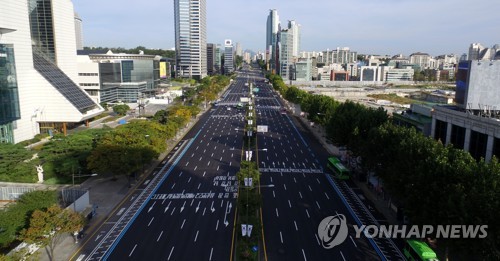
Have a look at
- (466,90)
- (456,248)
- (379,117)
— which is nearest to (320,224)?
(456,248)

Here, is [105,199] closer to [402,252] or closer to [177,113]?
[402,252]

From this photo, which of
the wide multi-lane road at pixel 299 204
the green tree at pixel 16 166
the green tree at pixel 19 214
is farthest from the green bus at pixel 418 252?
the green tree at pixel 16 166

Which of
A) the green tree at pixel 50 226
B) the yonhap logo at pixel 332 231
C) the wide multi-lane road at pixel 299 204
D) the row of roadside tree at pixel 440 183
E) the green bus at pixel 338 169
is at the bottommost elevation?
the yonhap logo at pixel 332 231

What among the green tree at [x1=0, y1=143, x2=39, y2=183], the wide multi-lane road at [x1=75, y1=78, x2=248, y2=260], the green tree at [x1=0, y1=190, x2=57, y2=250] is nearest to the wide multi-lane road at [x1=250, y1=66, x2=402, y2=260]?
the wide multi-lane road at [x1=75, y1=78, x2=248, y2=260]

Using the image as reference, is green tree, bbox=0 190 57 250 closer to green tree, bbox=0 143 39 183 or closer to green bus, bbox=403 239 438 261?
green tree, bbox=0 143 39 183

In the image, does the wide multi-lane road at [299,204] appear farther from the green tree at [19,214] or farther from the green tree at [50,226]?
the green tree at [19,214]

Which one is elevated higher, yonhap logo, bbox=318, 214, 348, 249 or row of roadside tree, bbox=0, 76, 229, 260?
row of roadside tree, bbox=0, 76, 229, 260
